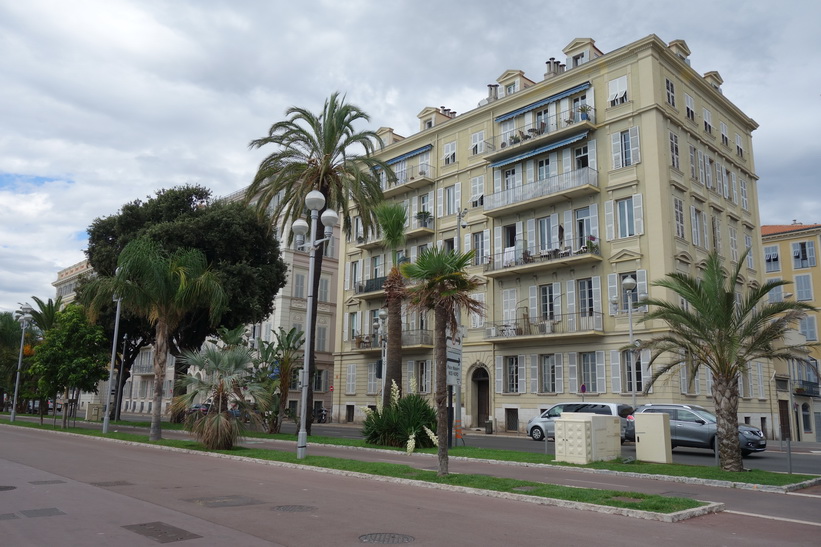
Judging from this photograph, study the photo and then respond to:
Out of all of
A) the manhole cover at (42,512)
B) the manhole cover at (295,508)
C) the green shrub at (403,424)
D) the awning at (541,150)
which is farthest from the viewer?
the awning at (541,150)

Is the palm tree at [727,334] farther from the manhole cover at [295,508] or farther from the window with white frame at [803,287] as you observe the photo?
the window with white frame at [803,287]

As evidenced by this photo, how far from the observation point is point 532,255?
123 feet

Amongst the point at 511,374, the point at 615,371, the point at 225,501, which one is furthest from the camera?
the point at 511,374

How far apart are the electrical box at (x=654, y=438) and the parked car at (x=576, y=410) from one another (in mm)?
7300

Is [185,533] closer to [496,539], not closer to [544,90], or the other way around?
[496,539]

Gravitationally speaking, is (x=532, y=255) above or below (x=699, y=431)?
above

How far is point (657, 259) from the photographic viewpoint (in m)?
32.1

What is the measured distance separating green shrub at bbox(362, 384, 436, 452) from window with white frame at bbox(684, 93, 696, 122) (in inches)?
987

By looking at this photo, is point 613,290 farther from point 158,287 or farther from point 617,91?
point 158,287

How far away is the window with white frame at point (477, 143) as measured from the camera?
1647 inches

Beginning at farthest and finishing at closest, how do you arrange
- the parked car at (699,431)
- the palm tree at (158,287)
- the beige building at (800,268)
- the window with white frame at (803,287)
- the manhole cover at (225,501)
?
the window with white frame at (803,287), the beige building at (800,268), the palm tree at (158,287), the parked car at (699,431), the manhole cover at (225,501)

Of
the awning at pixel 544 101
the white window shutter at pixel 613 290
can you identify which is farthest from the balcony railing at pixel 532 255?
the awning at pixel 544 101

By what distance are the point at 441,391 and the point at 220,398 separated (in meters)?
8.57

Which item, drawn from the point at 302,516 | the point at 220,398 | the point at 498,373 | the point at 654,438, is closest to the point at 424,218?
the point at 498,373
